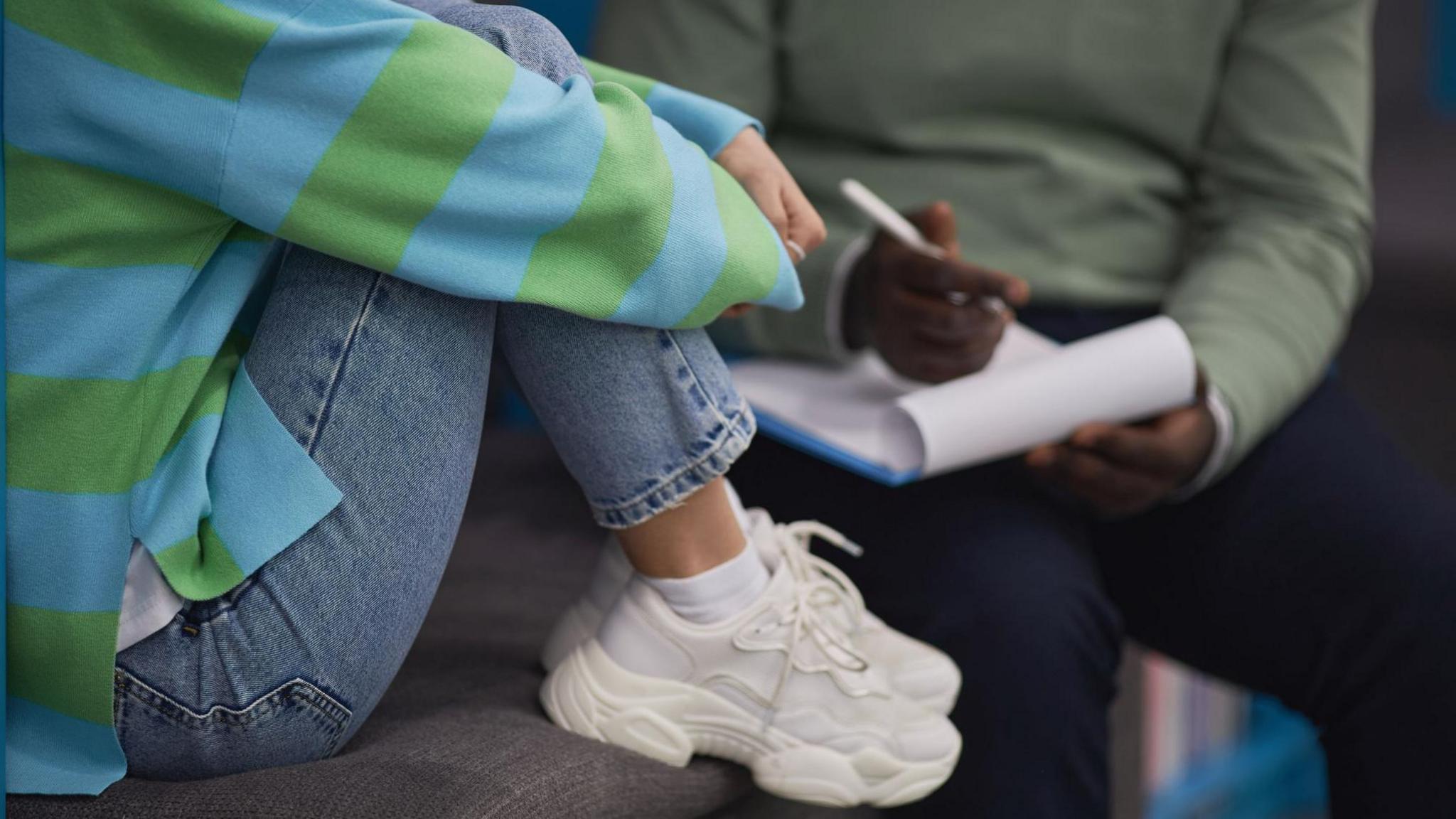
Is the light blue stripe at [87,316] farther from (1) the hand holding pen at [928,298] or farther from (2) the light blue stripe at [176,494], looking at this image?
(1) the hand holding pen at [928,298]

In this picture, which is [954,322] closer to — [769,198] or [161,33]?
[769,198]

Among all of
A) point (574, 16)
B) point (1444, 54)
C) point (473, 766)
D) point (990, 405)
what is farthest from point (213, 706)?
point (1444, 54)

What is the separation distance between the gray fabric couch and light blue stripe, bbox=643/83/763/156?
325 millimetres

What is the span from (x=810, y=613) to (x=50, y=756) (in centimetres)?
37

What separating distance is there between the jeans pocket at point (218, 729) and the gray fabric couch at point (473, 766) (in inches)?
0.5

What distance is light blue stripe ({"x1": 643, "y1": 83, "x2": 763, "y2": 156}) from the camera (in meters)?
0.73

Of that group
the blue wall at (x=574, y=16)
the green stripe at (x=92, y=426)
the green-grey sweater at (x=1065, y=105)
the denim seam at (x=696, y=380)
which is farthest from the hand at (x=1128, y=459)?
the blue wall at (x=574, y=16)

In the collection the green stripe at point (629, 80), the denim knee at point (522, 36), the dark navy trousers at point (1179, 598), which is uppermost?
the denim knee at point (522, 36)

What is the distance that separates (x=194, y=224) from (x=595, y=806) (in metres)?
0.32

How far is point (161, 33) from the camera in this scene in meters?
0.51

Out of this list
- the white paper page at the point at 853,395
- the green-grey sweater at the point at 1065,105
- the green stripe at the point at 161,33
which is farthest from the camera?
the green-grey sweater at the point at 1065,105

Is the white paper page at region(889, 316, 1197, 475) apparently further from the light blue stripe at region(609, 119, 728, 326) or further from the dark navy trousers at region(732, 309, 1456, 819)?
the light blue stripe at region(609, 119, 728, 326)

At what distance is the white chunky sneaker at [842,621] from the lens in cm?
74

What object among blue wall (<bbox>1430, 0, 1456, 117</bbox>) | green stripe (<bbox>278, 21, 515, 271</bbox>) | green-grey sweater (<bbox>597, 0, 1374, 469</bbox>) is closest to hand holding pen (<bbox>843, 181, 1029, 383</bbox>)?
green-grey sweater (<bbox>597, 0, 1374, 469</bbox>)
